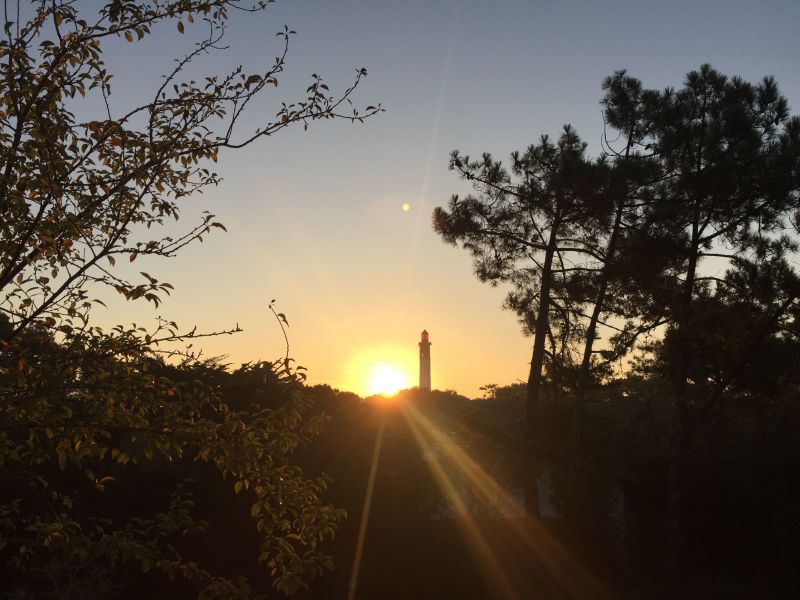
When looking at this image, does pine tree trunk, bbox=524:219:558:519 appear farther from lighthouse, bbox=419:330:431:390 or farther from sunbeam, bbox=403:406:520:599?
lighthouse, bbox=419:330:431:390

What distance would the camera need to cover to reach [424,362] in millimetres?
37062

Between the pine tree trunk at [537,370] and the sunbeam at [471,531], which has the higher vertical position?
the pine tree trunk at [537,370]

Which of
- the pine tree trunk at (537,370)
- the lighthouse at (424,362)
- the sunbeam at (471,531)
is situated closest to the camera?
the sunbeam at (471,531)

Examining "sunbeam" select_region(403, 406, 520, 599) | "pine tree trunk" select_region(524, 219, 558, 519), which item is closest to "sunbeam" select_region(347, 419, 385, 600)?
"sunbeam" select_region(403, 406, 520, 599)

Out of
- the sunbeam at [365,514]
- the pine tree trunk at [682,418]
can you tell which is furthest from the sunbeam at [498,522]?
the pine tree trunk at [682,418]

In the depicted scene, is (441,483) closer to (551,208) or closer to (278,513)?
(551,208)

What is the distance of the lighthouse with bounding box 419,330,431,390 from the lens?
3672cm

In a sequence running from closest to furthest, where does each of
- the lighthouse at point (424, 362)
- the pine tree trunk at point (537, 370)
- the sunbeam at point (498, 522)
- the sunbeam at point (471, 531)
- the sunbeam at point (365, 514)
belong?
the sunbeam at point (365, 514), the sunbeam at point (471, 531), the sunbeam at point (498, 522), the pine tree trunk at point (537, 370), the lighthouse at point (424, 362)

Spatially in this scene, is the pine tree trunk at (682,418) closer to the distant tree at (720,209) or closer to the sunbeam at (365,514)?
the distant tree at (720,209)

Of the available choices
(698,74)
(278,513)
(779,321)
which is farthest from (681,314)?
(278,513)

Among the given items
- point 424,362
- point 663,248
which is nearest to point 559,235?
point 663,248

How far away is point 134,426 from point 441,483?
12.2m

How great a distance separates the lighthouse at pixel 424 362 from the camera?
1446 inches

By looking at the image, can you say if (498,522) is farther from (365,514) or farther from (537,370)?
(365,514)
